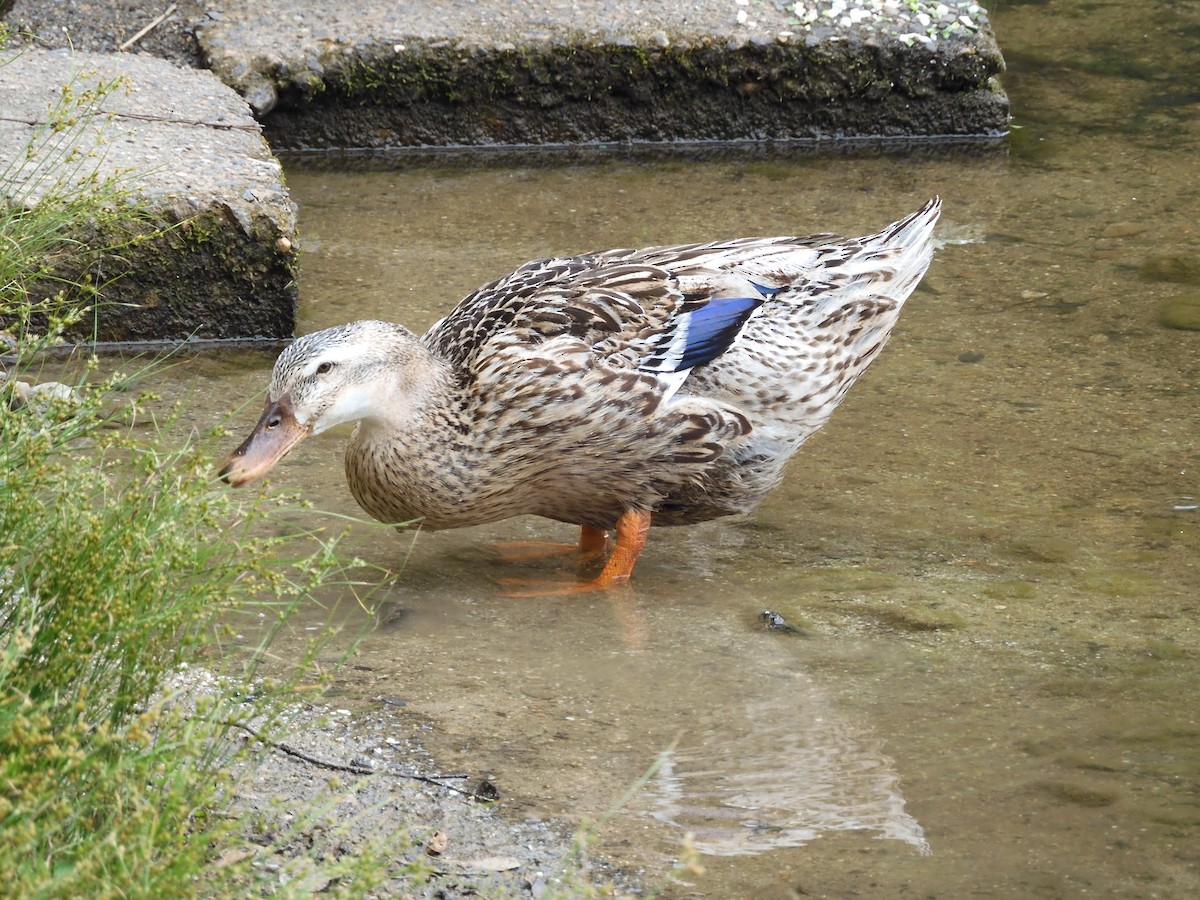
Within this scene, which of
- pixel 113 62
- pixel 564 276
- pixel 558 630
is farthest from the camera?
pixel 113 62

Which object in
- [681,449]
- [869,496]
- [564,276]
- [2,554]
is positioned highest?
[2,554]

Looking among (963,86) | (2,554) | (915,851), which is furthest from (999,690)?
(963,86)

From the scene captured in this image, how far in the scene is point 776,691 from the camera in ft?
Answer: 13.1

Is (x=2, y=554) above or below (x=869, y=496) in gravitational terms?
above

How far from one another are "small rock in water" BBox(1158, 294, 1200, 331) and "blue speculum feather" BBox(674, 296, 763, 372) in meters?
2.30

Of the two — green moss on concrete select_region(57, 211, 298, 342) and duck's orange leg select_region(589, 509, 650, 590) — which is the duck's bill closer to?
duck's orange leg select_region(589, 509, 650, 590)

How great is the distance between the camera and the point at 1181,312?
20.5 ft

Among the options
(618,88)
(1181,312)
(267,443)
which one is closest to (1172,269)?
(1181,312)

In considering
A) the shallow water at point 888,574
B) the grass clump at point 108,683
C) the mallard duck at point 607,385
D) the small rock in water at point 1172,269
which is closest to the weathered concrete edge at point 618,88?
the shallow water at point 888,574

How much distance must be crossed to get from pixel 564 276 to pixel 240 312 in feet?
6.12

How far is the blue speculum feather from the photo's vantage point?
461cm

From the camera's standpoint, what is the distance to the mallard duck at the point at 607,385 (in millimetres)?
4375

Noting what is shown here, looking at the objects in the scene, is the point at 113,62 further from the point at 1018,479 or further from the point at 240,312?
the point at 1018,479

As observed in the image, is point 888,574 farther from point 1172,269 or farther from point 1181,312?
point 1172,269
